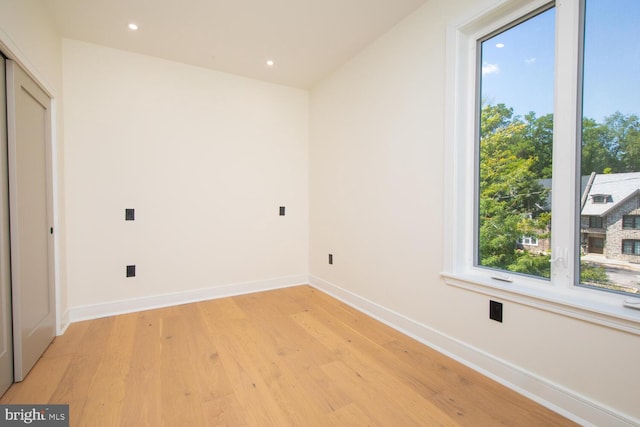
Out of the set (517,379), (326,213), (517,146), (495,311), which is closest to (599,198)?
(517,146)

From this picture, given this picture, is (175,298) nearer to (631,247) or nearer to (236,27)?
(236,27)

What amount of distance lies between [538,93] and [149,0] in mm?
2784

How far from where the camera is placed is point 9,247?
1.79 metres

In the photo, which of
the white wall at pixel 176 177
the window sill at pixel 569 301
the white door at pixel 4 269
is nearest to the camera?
the window sill at pixel 569 301

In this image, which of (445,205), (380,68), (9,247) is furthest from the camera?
(380,68)

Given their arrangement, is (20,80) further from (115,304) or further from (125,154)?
(115,304)

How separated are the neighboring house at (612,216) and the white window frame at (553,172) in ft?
0.16

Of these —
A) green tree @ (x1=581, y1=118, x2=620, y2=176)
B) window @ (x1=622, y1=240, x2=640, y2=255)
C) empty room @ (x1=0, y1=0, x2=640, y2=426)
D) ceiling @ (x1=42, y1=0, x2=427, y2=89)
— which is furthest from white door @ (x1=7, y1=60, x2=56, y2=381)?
window @ (x1=622, y1=240, x2=640, y2=255)

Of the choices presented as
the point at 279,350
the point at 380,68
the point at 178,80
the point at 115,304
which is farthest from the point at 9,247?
the point at 380,68

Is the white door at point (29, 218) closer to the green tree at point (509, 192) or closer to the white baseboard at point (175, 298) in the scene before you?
the white baseboard at point (175, 298)

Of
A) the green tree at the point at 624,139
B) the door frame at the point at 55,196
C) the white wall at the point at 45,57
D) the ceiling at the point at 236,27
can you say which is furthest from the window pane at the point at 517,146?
the door frame at the point at 55,196

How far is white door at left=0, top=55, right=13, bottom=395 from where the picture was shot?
1.69 meters

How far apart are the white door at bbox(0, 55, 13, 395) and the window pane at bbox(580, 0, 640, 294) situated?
10.8ft

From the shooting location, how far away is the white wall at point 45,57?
1746 millimetres
